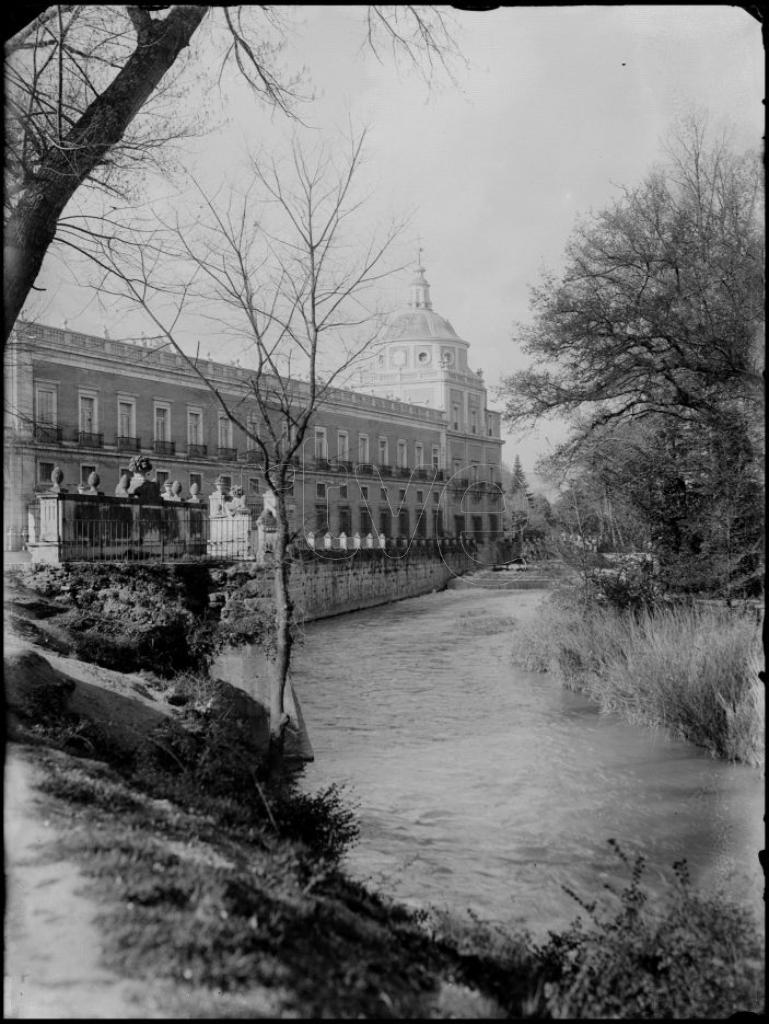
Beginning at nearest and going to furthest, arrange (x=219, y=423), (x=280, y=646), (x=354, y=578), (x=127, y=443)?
(x=280, y=646)
(x=219, y=423)
(x=127, y=443)
(x=354, y=578)

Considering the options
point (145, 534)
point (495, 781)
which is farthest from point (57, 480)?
point (495, 781)

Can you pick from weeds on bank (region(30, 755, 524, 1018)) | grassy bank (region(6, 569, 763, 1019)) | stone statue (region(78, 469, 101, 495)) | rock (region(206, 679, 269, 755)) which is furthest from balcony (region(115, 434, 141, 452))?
weeds on bank (region(30, 755, 524, 1018))

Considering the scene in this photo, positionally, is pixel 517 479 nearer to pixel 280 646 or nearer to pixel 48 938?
pixel 280 646

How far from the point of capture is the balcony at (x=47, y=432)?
15.2ft

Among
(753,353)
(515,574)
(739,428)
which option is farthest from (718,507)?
(515,574)

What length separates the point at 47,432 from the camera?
4.70 metres

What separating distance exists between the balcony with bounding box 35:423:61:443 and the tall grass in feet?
14.1

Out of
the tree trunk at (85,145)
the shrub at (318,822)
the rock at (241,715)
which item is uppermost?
the tree trunk at (85,145)

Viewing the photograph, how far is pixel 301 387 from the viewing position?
5.20 meters

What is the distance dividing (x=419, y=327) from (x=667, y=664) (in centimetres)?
341

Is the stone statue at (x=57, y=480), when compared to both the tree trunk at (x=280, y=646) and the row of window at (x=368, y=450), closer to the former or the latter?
the tree trunk at (x=280, y=646)

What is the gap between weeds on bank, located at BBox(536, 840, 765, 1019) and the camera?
8.49 feet

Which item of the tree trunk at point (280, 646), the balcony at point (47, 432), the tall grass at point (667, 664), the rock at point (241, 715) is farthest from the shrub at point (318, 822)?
the tall grass at point (667, 664)

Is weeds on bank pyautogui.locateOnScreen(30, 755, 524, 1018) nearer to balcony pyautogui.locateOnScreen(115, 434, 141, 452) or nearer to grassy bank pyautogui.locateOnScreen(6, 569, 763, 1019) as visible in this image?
grassy bank pyautogui.locateOnScreen(6, 569, 763, 1019)
